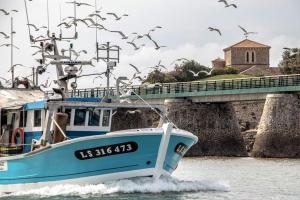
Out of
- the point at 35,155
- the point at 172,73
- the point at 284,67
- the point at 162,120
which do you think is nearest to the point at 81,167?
the point at 35,155

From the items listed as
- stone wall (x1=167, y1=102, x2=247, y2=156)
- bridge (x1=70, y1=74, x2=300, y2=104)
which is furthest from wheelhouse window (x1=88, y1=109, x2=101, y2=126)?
stone wall (x1=167, y1=102, x2=247, y2=156)

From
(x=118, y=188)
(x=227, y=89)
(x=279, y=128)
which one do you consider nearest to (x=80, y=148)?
(x=118, y=188)

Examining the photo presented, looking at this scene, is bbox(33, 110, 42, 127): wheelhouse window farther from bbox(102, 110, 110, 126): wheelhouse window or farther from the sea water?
the sea water

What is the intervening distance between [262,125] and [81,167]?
38261 millimetres

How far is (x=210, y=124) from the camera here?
245 ft

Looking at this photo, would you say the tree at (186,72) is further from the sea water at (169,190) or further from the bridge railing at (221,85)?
the sea water at (169,190)

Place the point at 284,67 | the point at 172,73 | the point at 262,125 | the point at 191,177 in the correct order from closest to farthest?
the point at 191,177 → the point at 262,125 → the point at 284,67 → the point at 172,73

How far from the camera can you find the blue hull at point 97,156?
31.5 metres

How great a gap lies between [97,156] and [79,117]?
2451mm

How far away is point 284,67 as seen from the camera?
11456 cm

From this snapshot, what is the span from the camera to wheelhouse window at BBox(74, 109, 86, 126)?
33500 millimetres

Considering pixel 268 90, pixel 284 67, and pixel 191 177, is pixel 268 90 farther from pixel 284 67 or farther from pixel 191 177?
pixel 284 67

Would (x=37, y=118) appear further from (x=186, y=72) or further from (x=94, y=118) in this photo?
(x=186, y=72)

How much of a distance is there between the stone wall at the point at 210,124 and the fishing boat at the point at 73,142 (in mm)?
37983
